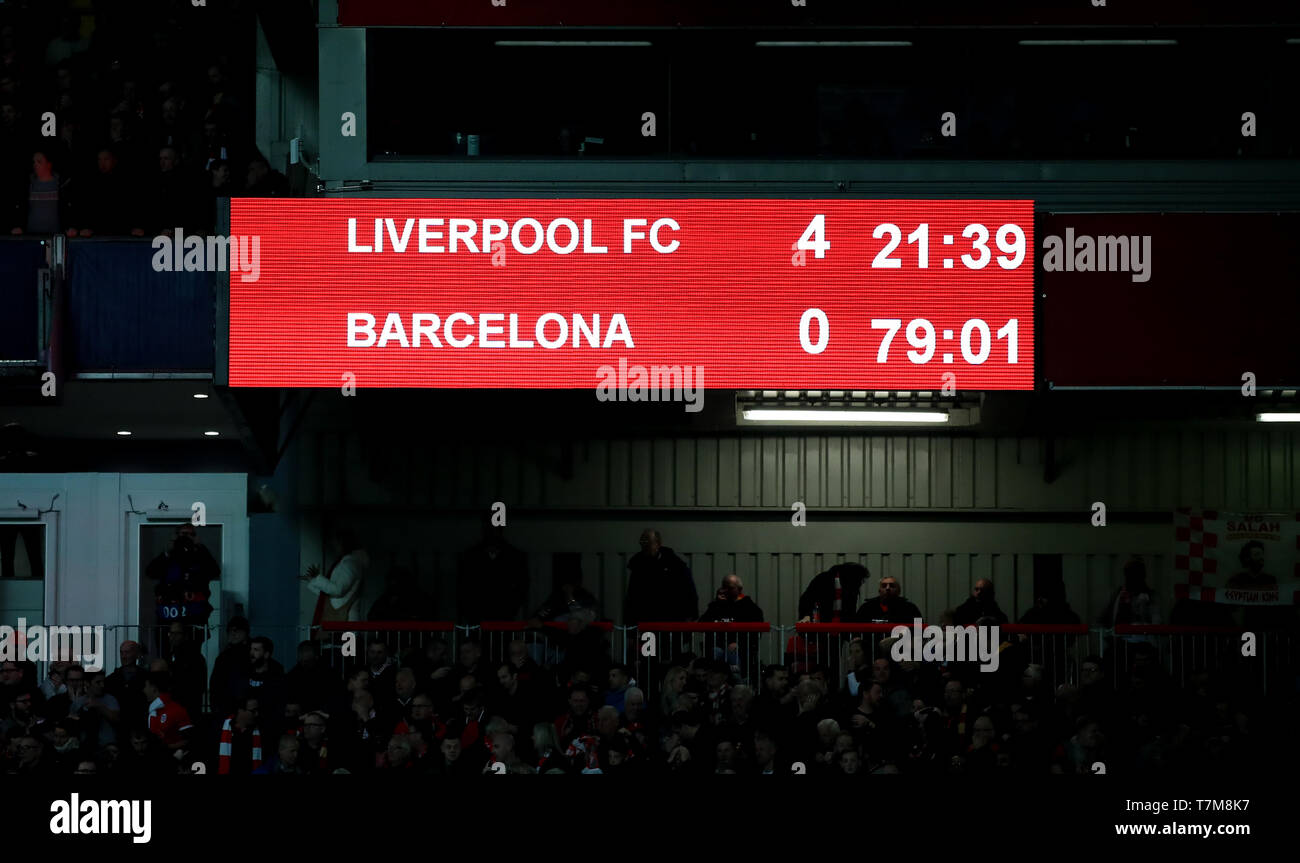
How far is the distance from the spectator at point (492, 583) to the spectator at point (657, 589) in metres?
1.29

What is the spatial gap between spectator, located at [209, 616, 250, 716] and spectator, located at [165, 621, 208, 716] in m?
0.16

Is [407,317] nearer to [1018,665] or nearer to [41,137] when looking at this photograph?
[41,137]

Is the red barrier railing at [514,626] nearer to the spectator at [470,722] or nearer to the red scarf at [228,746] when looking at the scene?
the spectator at [470,722]

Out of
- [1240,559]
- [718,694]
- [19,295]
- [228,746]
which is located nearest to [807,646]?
[718,694]

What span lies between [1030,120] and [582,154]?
5.03 m

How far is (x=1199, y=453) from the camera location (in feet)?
66.7

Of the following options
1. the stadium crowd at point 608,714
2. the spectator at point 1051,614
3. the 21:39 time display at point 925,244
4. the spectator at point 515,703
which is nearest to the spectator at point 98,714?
the stadium crowd at point 608,714

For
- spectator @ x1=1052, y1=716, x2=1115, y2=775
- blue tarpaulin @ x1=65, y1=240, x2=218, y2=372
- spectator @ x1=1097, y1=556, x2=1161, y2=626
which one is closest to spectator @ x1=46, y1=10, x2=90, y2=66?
blue tarpaulin @ x1=65, y1=240, x2=218, y2=372

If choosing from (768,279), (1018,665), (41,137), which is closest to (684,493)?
(768,279)

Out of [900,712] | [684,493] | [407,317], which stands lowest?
[900,712]

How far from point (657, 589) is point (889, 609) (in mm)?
2339

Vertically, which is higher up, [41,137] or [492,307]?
[41,137]

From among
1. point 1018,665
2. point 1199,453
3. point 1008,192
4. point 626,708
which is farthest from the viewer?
point 1199,453

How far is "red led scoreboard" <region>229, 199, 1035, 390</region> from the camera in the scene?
56.3 ft
